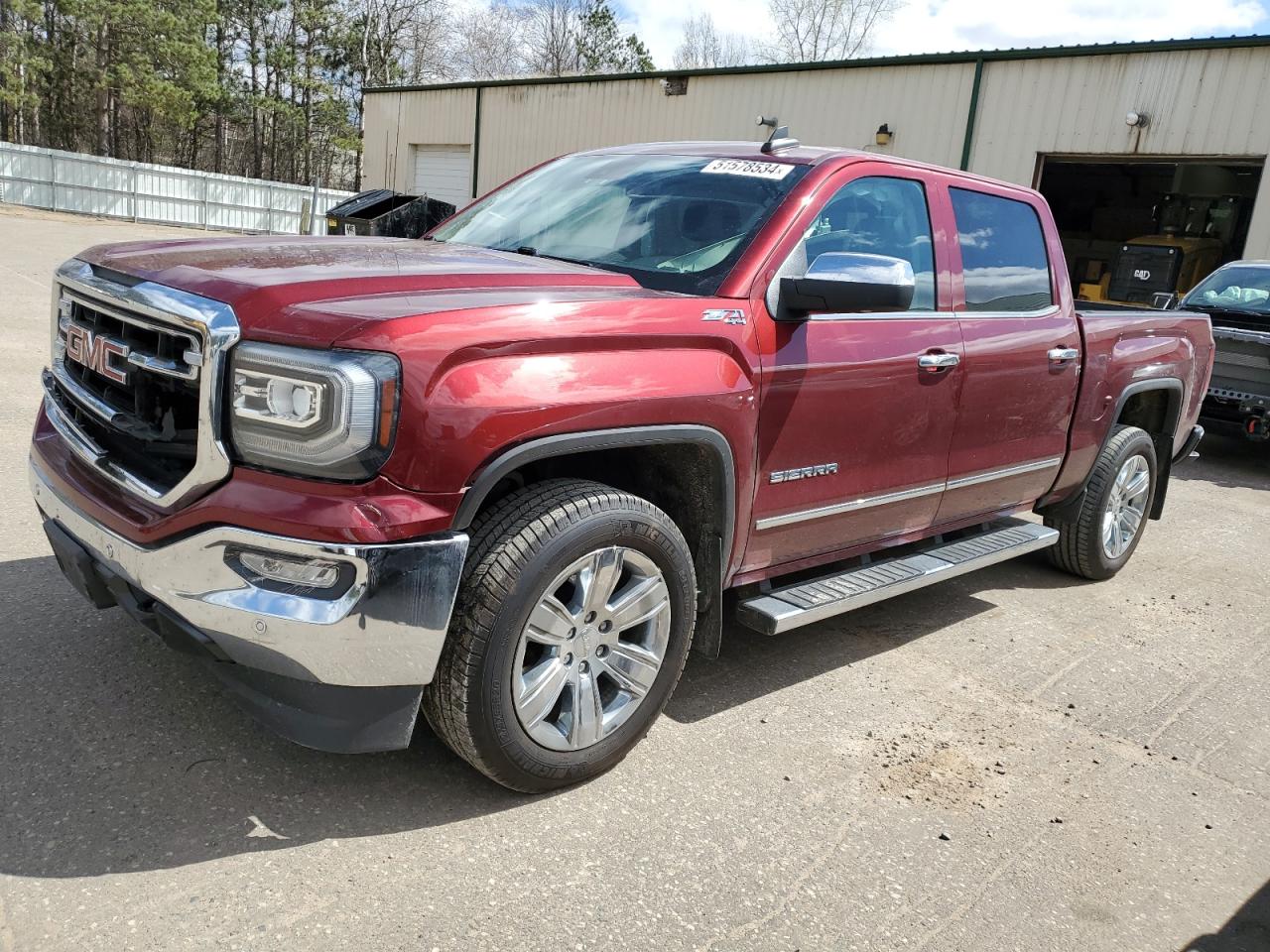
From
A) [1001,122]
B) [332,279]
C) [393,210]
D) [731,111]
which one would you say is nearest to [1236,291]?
[1001,122]

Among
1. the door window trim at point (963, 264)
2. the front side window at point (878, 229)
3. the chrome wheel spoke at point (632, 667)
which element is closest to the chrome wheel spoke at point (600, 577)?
the chrome wheel spoke at point (632, 667)

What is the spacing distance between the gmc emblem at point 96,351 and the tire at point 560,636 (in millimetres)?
1054

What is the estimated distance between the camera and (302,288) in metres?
2.57

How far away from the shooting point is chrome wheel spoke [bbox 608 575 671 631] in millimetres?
2994

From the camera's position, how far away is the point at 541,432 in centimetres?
267

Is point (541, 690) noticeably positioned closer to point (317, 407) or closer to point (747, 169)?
point (317, 407)

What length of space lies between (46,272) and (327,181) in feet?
145

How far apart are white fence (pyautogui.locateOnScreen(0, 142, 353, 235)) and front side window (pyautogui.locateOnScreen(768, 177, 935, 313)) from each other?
30714 millimetres

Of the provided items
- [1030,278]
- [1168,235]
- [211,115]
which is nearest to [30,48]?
[211,115]

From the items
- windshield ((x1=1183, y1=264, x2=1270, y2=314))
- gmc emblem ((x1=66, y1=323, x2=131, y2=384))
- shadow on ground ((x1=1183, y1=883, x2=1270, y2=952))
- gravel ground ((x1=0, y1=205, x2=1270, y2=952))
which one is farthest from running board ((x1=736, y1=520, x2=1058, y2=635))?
windshield ((x1=1183, y1=264, x2=1270, y2=314))

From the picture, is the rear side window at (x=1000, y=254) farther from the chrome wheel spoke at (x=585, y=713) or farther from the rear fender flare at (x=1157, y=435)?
the chrome wheel spoke at (x=585, y=713)

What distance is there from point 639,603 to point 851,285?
1163mm

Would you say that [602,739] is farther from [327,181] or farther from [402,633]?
[327,181]

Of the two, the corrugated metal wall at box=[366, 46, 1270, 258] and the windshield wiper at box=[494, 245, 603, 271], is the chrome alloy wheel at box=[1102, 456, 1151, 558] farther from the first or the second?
the corrugated metal wall at box=[366, 46, 1270, 258]
